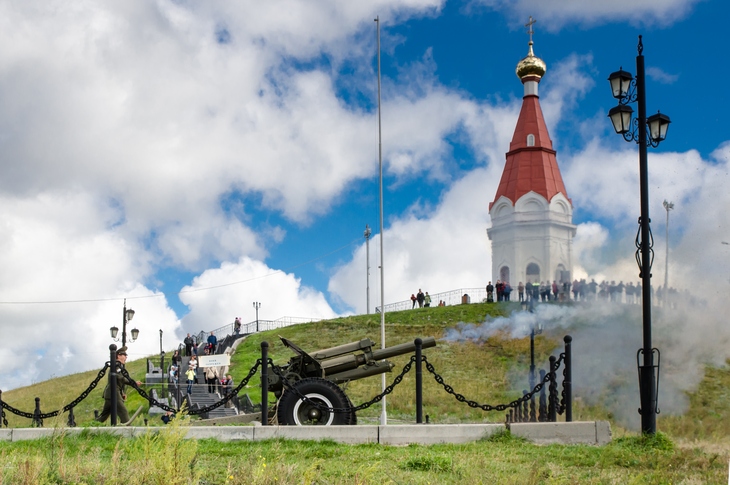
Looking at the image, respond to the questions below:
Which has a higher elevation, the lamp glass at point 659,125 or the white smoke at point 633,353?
the lamp glass at point 659,125

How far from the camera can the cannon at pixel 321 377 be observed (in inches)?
535

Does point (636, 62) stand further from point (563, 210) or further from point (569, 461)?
point (563, 210)

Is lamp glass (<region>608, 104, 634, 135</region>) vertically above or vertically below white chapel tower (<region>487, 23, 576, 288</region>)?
below

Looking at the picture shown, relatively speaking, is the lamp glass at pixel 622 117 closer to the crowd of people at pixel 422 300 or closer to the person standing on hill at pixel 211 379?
the person standing on hill at pixel 211 379

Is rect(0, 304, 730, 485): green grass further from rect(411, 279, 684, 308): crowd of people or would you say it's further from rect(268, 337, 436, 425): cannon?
rect(411, 279, 684, 308): crowd of people

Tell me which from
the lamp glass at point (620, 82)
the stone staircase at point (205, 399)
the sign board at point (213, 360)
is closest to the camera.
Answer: the lamp glass at point (620, 82)

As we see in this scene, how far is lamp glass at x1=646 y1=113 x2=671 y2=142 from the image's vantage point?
13.6 m

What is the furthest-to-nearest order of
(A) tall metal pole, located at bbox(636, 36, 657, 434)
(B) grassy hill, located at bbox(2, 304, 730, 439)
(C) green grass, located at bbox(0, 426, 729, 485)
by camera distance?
(B) grassy hill, located at bbox(2, 304, 730, 439) < (A) tall metal pole, located at bbox(636, 36, 657, 434) < (C) green grass, located at bbox(0, 426, 729, 485)

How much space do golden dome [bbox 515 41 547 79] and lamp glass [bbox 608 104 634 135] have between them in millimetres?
55973

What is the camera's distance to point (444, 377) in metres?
33.6

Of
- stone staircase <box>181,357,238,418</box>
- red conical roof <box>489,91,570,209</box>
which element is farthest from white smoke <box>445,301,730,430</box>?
red conical roof <box>489,91,570,209</box>

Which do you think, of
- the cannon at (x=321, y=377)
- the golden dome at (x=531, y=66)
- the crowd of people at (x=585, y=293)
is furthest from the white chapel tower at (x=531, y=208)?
the cannon at (x=321, y=377)

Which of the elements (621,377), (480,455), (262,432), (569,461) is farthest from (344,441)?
(621,377)

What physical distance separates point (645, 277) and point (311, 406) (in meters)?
6.15
